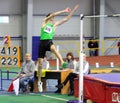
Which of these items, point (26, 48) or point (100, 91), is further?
point (26, 48)

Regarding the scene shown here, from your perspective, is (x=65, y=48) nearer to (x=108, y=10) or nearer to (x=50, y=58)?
(x=50, y=58)

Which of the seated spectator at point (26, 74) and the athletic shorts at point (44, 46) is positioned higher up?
the athletic shorts at point (44, 46)

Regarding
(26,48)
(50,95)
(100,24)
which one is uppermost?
(100,24)

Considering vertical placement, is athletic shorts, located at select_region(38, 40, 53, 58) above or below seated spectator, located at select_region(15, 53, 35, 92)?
above

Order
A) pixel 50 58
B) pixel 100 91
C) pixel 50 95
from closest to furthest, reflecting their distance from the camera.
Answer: pixel 100 91 → pixel 50 95 → pixel 50 58

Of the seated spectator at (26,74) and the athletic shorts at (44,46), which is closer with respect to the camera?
the athletic shorts at (44,46)

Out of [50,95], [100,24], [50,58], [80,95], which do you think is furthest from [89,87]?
[100,24]

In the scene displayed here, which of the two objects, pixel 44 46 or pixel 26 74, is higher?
pixel 44 46

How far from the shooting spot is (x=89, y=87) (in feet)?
27.7

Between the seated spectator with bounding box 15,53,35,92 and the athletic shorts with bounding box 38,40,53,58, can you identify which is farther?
the seated spectator with bounding box 15,53,35,92

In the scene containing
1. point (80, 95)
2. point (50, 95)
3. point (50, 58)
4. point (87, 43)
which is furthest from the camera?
point (87, 43)

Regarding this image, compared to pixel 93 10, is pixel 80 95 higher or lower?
lower

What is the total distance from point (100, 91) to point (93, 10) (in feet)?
66.9

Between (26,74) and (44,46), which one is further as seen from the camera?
(26,74)
